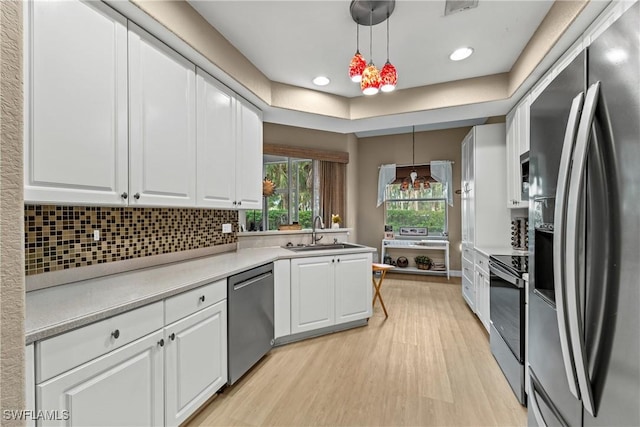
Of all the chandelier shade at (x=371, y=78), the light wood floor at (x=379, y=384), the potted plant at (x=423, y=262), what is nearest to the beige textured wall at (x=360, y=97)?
the chandelier shade at (x=371, y=78)

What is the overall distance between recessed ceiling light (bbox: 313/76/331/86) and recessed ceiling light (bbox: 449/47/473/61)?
119 centimetres

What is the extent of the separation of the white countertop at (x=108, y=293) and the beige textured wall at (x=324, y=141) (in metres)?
2.28

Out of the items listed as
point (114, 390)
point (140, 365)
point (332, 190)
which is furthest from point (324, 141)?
point (114, 390)

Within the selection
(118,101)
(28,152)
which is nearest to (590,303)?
(28,152)

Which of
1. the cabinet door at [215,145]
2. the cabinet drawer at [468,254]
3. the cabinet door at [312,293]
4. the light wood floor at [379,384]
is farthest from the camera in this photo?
the cabinet drawer at [468,254]

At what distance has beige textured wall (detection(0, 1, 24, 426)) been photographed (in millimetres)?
417

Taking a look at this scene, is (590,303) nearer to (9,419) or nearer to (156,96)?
(9,419)

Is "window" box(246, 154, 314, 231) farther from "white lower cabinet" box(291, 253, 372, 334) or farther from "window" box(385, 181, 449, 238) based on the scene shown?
"window" box(385, 181, 449, 238)

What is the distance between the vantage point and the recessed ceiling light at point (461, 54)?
234 centimetres

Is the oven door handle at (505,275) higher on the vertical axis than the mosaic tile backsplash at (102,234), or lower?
lower

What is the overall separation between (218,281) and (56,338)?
2.85 ft

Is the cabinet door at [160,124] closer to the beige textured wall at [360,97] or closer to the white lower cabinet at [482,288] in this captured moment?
the beige textured wall at [360,97]

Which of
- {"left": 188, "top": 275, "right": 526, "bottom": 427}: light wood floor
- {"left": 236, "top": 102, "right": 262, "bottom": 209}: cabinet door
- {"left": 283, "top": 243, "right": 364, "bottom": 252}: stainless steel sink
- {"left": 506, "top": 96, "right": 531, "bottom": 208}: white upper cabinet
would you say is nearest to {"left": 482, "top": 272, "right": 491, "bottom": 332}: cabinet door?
{"left": 188, "top": 275, "right": 526, "bottom": 427}: light wood floor

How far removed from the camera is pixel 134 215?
1939 mm
